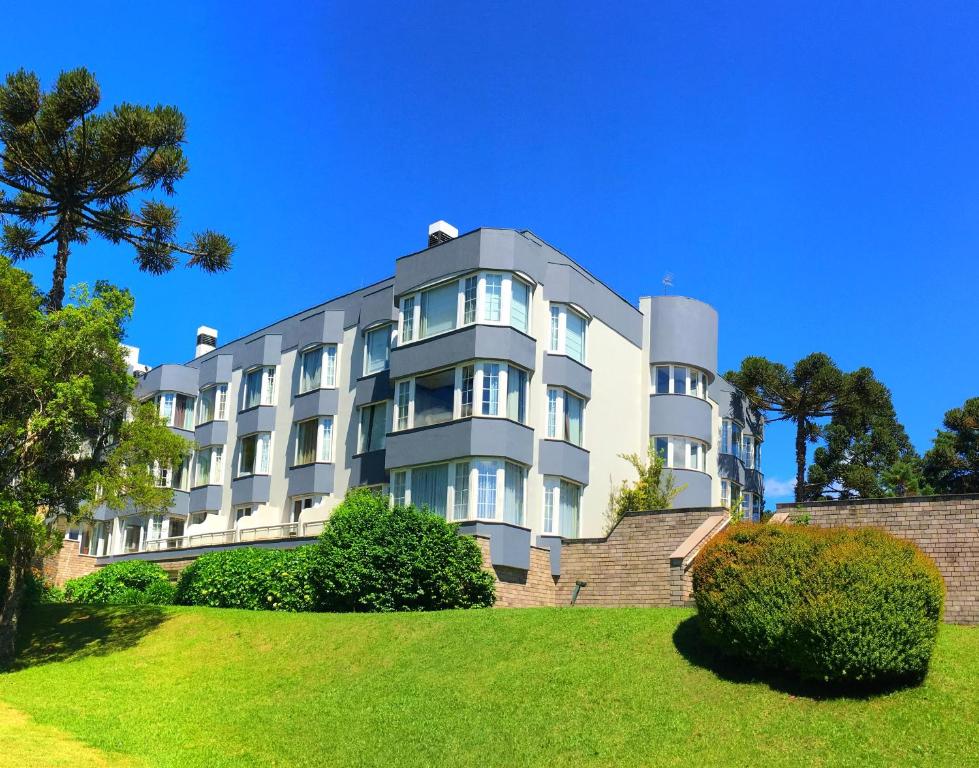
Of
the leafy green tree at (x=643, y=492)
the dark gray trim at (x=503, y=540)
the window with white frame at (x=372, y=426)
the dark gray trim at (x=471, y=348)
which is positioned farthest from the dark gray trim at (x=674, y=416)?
the window with white frame at (x=372, y=426)

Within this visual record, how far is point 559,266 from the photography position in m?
33.1

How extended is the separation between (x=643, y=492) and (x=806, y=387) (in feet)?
53.2

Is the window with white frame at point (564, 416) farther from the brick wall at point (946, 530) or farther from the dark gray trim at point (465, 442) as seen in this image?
the brick wall at point (946, 530)

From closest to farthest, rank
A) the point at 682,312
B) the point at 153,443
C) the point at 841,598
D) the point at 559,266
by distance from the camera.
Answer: the point at 841,598, the point at 153,443, the point at 559,266, the point at 682,312

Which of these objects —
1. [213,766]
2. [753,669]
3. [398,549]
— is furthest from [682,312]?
[213,766]

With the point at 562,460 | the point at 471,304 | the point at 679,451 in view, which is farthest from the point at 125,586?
the point at 679,451

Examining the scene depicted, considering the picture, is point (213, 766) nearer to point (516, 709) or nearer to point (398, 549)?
point (516, 709)

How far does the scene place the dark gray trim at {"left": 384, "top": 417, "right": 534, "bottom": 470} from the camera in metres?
29.6

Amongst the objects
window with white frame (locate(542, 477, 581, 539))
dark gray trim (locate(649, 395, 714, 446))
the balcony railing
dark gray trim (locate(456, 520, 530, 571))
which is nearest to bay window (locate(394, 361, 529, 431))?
window with white frame (locate(542, 477, 581, 539))

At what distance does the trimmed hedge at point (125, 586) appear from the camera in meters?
32.5

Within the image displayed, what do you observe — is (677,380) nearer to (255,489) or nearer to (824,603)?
(255,489)

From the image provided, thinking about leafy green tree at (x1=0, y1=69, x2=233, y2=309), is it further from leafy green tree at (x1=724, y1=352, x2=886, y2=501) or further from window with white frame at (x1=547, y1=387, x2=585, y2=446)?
leafy green tree at (x1=724, y1=352, x2=886, y2=501)

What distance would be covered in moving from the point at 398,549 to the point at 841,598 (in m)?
13.0

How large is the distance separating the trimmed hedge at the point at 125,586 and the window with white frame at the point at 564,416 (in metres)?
13.2
